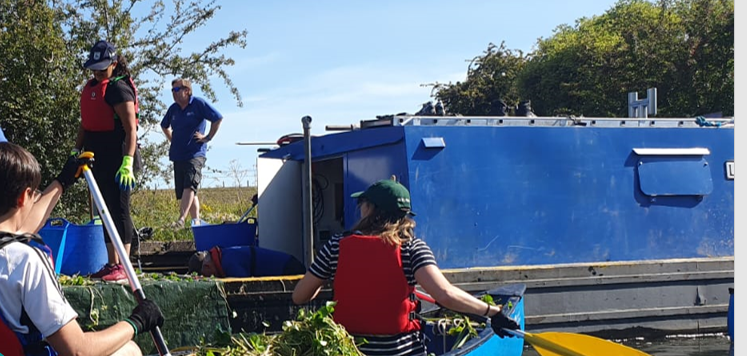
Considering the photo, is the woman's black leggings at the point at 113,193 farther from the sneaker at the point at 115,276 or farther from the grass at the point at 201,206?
the grass at the point at 201,206

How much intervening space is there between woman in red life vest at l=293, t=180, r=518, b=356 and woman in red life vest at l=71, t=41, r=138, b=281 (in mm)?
2594

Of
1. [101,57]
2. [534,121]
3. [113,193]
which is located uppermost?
[101,57]

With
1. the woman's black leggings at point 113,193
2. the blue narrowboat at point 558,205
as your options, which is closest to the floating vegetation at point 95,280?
the woman's black leggings at point 113,193

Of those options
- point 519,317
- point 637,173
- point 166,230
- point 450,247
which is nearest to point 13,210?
point 519,317

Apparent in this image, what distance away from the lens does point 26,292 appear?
3.23 meters

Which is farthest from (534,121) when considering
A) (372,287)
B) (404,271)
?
(372,287)

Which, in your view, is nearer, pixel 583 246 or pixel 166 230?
pixel 583 246

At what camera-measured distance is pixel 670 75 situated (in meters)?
31.5

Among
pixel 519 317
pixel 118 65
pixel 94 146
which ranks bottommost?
pixel 519 317

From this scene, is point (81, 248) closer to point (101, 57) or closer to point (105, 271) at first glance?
point (105, 271)

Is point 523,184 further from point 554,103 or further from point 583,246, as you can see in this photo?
point 554,103

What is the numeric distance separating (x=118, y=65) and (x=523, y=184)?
417 cm

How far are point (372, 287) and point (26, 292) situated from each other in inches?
86.7

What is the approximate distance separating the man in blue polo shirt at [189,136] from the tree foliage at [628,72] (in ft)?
68.8
